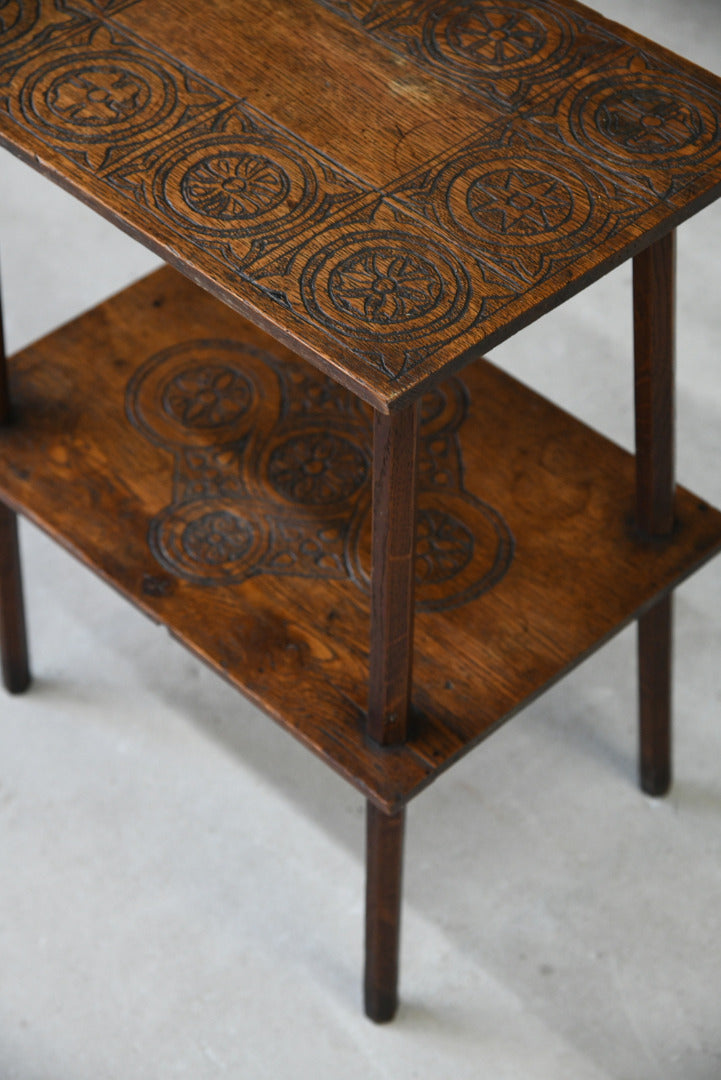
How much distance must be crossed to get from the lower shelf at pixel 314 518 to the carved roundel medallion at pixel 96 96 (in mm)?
447

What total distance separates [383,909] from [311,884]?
0.92ft

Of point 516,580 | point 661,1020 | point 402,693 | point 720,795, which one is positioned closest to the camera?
point 402,693

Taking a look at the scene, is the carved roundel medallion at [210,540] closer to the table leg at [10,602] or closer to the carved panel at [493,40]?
the table leg at [10,602]

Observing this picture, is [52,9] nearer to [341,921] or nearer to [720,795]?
[341,921]

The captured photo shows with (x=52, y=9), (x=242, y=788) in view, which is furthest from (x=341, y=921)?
(x=52, y=9)

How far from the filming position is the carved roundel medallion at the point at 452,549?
5.76 ft

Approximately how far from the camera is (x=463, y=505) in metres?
1.82

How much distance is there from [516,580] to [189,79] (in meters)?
0.62

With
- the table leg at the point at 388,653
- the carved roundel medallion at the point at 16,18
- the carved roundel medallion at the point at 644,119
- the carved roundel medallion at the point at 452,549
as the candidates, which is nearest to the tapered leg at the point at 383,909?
the table leg at the point at 388,653

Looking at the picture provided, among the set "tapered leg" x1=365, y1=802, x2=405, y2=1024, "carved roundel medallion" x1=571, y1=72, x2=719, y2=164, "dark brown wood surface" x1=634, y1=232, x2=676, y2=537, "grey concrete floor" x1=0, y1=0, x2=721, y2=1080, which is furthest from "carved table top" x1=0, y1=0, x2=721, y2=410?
"grey concrete floor" x1=0, y1=0, x2=721, y2=1080

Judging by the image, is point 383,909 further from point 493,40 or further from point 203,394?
point 493,40

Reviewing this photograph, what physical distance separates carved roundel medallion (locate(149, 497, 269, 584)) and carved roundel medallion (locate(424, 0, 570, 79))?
54 cm

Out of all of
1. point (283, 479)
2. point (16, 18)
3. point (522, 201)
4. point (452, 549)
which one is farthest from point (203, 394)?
point (522, 201)

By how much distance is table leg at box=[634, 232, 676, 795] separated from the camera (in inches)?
63.6
